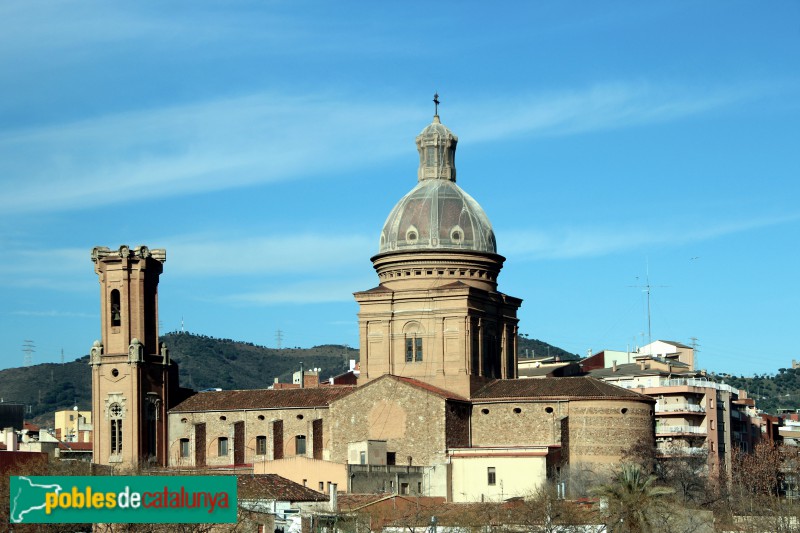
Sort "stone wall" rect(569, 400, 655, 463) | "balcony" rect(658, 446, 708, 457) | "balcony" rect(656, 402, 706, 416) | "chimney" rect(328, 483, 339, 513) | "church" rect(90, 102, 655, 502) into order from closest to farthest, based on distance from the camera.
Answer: "chimney" rect(328, 483, 339, 513) → "stone wall" rect(569, 400, 655, 463) → "church" rect(90, 102, 655, 502) → "balcony" rect(658, 446, 708, 457) → "balcony" rect(656, 402, 706, 416)

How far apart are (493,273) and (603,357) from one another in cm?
3363

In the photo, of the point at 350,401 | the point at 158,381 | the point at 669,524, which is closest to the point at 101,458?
the point at 158,381

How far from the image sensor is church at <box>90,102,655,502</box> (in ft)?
280

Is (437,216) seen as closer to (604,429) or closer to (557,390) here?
(557,390)

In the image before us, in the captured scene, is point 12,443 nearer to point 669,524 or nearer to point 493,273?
point 493,273

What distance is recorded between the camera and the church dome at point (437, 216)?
9312 centimetres

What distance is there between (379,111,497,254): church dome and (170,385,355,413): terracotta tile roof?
8.62 m

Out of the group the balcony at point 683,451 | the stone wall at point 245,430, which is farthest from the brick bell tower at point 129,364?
the balcony at point 683,451

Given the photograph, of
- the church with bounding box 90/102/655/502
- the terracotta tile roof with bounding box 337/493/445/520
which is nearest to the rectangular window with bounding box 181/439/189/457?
the church with bounding box 90/102/655/502

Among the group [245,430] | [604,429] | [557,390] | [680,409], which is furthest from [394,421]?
[680,409]

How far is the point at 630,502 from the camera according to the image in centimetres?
6347

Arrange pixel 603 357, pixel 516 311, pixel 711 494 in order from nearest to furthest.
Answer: pixel 711 494, pixel 516 311, pixel 603 357

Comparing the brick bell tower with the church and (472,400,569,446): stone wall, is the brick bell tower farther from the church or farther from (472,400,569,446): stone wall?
(472,400,569,446): stone wall

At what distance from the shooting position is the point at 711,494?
274 feet
